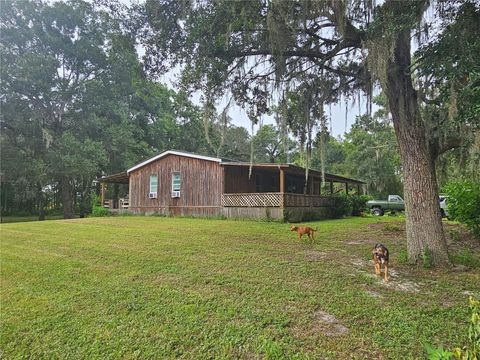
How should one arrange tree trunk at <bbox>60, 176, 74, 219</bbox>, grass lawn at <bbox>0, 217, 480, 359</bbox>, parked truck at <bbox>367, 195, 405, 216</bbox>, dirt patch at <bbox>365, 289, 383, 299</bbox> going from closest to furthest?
1. grass lawn at <bbox>0, 217, 480, 359</bbox>
2. dirt patch at <bbox>365, 289, 383, 299</bbox>
3. parked truck at <bbox>367, 195, 405, 216</bbox>
4. tree trunk at <bbox>60, 176, 74, 219</bbox>

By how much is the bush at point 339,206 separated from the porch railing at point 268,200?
4.83 feet

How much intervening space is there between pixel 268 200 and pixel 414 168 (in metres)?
8.72

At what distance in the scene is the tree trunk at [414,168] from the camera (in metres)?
5.45

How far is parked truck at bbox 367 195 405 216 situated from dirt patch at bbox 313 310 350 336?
1875 centimetres

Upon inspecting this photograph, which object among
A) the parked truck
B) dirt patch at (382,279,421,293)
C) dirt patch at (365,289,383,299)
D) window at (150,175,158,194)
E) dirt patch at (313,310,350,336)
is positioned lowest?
dirt patch at (313,310,350,336)

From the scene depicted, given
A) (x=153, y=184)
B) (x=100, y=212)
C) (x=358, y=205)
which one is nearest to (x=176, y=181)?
(x=153, y=184)

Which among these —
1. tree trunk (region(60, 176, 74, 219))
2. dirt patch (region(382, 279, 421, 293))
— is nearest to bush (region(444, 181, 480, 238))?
dirt patch (region(382, 279, 421, 293))

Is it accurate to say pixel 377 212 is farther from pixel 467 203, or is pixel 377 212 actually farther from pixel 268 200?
pixel 467 203

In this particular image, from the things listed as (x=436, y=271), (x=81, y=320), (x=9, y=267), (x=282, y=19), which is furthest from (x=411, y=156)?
(x=9, y=267)

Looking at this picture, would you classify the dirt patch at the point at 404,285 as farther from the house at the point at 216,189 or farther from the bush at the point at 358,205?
the bush at the point at 358,205

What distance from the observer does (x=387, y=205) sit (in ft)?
67.4

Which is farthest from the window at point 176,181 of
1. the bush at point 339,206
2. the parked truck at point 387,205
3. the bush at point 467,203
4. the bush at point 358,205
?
the bush at point 467,203

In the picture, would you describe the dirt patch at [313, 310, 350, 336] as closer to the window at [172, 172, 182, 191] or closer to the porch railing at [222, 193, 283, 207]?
the porch railing at [222, 193, 283, 207]

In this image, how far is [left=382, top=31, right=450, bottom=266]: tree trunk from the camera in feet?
17.9
